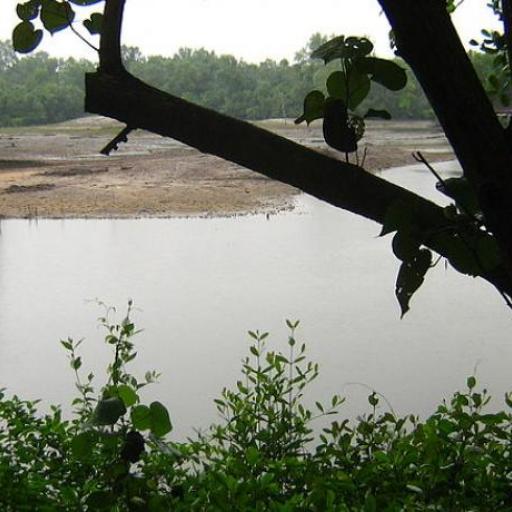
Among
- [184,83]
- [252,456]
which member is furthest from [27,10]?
[184,83]

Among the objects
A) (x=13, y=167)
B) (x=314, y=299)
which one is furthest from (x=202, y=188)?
(x=314, y=299)

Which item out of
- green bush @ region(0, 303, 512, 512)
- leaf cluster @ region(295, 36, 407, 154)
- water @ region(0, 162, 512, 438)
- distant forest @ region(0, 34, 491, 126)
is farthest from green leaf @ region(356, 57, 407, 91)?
water @ region(0, 162, 512, 438)

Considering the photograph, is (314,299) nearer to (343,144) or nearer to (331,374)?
(331,374)

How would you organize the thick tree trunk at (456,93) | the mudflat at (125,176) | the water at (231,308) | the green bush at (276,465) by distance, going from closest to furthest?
the thick tree trunk at (456,93) → the green bush at (276,465) → the water at (231,308) → the mudflat at (125,176)

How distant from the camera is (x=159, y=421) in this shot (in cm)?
42

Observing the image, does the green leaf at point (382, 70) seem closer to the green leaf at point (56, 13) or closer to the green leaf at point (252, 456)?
the green leaf at point (56, 13)

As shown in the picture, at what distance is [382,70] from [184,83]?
1312mm

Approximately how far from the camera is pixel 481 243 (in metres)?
0.36

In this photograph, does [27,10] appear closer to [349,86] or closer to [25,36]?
[25,36]

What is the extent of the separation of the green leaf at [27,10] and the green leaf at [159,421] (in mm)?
257

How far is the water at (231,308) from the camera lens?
1546mm

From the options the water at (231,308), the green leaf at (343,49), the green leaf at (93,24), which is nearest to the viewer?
the green leaf at (343,49)

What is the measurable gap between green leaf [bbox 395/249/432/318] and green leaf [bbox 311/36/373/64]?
113 mm

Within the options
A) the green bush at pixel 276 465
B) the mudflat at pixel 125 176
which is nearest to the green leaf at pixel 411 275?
the green bush at pixel 276 465
